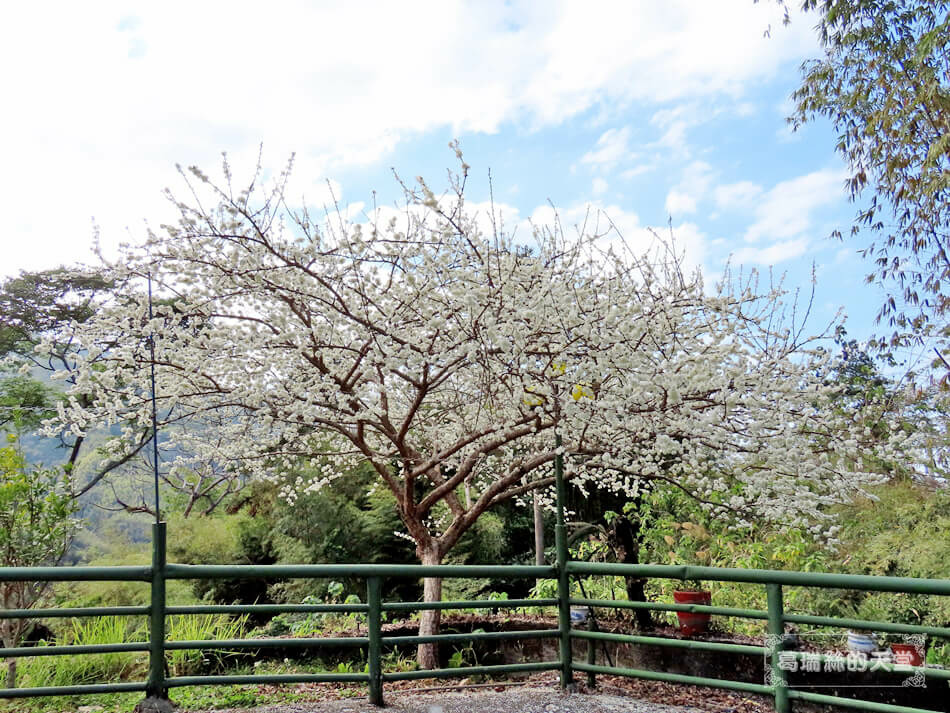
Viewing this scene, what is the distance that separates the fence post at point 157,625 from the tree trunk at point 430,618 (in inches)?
102

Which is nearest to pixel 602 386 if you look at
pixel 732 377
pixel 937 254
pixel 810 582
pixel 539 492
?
pixel 732 377

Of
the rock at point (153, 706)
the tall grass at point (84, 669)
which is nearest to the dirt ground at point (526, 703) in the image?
the rock at point (153, 706)

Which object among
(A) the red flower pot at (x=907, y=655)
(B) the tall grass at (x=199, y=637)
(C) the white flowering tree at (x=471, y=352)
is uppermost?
(C) the white flowering tree at (x=471, y=352)

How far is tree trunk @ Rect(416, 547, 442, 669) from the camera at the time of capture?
19.8ft

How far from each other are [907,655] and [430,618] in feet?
A: 12.6

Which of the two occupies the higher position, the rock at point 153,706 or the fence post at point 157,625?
the fence post at point 157,625

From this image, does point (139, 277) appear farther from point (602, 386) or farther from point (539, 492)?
point (539, 492)

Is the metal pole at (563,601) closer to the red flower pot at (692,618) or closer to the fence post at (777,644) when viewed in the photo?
the fence post at (777,644)

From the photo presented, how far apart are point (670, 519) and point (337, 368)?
4768 millimetres

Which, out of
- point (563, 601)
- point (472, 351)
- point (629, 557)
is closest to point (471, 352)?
point (472, 351)

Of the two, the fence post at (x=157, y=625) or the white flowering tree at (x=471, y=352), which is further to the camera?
the white flowering tree at (x=471, y=352)

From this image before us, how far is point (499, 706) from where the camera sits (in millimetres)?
4074

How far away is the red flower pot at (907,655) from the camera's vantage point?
564 cm

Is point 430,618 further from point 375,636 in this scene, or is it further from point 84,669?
point 84,669
